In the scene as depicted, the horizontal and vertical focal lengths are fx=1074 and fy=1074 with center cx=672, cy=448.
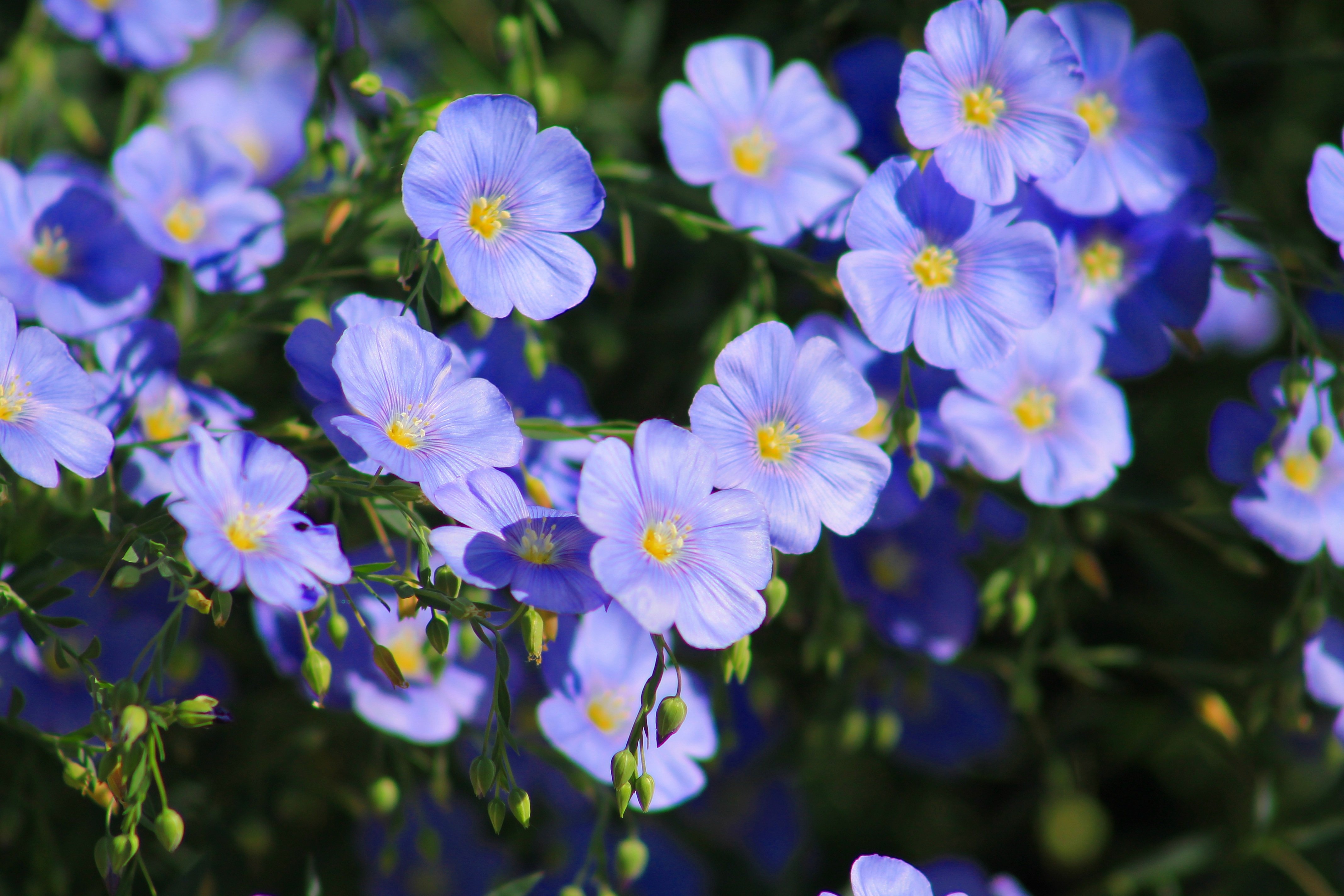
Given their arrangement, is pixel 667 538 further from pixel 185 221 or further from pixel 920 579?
pixel 185 221

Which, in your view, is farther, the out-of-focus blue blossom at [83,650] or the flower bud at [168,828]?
the out-of-focus blue blossom at [83,650]

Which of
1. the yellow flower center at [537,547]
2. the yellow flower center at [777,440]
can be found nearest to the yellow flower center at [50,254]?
the yellow flower center at [537,547]

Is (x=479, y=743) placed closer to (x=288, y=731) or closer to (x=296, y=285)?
(x=288, y=731)

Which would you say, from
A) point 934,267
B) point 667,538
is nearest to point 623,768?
point 667,538

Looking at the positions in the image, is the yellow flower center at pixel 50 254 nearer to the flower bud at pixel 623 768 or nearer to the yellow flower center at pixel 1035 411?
the flower bud at pixel 623 768

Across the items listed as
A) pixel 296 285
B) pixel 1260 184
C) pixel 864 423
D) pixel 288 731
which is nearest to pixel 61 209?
pixel 296 285

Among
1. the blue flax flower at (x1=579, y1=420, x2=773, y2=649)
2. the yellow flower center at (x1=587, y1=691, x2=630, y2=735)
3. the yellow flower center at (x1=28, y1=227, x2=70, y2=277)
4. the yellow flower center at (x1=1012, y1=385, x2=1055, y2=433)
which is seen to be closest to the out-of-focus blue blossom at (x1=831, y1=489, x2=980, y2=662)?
the yellow flower center at (x1=1012, y1=385, x2=1055, y2=433)
